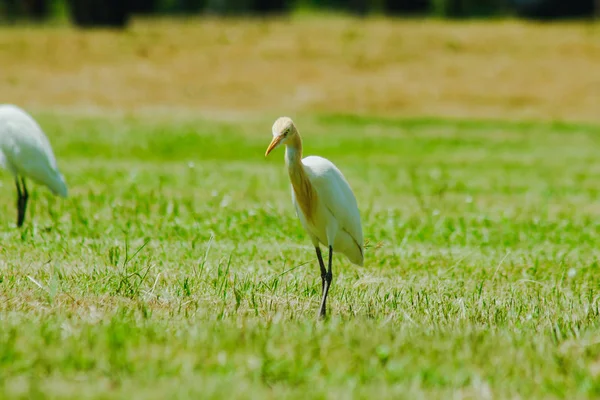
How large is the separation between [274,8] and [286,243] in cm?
3796

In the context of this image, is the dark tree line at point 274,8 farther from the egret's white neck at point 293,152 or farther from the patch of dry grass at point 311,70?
the egret's white neck at point 293,152

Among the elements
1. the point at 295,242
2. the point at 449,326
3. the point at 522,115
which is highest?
the point at 449,326

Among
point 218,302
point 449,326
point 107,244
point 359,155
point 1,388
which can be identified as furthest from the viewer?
point 359,155

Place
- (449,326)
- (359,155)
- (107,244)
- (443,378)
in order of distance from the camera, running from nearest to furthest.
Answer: (443,378)
(449,326)
(107,244)
(359,155)

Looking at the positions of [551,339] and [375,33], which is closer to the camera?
[551,339]

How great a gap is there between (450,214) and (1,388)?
683cm

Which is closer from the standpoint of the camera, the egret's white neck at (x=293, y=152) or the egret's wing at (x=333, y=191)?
the egret's white neck at (x=293, y=152)

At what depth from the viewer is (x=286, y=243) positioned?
765 cm

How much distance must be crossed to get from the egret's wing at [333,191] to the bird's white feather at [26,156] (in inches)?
134

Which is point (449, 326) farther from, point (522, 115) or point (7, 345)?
point (522, 115)

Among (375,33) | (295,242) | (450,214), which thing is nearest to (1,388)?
(295,242)

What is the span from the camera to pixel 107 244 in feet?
23.1

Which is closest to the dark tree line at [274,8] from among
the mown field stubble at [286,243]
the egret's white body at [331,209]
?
the mown field stubble at [286,243]

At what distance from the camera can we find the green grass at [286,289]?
3684mm
